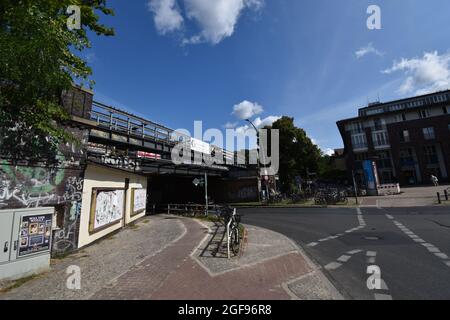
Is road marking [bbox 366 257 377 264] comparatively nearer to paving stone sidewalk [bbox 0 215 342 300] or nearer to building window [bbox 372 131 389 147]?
paving stone sidewalk [bbox 0 215 342 300]

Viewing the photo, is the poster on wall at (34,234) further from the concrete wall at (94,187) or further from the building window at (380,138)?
the building window at (380,138)

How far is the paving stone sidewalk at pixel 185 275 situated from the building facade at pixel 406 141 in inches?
1454

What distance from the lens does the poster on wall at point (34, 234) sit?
222 inches

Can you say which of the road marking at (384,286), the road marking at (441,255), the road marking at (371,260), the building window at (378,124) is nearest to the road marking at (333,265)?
the road marking at (371,260)

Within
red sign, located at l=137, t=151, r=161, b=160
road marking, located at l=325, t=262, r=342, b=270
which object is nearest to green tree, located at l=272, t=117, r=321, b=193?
red sign, located at l=137, t=151, r=161, b=160

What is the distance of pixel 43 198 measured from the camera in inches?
273

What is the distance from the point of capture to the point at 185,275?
5.42 metres

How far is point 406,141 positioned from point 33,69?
50748mm

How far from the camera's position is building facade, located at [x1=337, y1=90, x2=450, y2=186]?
129ft

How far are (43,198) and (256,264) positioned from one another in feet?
20.8

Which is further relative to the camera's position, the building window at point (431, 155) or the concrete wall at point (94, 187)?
the building window at point (431, 155)

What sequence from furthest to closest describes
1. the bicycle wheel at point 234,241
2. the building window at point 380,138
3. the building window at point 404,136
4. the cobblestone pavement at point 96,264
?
the building window at point 380,138 → the building window at point 404,136 → the bicycle wheel at point 234,241 → the cobblestone pavement at point 96,264

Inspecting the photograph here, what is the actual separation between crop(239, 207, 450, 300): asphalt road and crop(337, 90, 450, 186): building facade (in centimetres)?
3077
